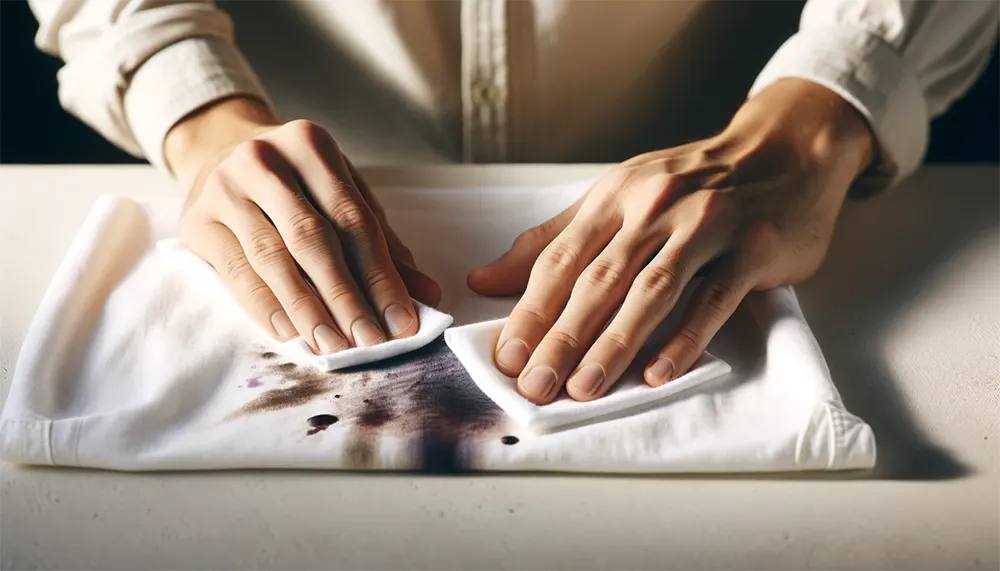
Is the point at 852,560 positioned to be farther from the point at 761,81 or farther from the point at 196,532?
the point at 761,81

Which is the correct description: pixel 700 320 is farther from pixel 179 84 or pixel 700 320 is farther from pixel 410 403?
pixel 179 84

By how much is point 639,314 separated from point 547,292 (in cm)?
6

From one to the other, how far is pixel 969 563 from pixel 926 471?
2.9 inches

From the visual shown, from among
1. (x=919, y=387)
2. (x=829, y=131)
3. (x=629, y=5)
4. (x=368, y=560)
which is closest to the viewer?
(x=368, y=560)

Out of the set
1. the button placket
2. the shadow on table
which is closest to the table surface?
the shadow on table

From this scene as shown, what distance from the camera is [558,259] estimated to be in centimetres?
60

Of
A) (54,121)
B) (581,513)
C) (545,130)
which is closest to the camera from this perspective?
(581,513)

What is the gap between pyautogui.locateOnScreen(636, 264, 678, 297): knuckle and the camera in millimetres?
569

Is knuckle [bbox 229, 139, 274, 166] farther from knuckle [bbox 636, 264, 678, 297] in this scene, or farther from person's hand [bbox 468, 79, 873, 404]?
knuckle [bbox 636, 264, 678, 297]

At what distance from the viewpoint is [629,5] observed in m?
0.89

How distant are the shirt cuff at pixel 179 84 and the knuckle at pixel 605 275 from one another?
418mm

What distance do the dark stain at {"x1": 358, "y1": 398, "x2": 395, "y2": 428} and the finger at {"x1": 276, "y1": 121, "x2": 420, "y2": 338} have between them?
64mm

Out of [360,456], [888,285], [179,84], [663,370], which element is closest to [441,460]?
[360,456]

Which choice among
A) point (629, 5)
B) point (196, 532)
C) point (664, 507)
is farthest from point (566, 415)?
point (629, 5)
